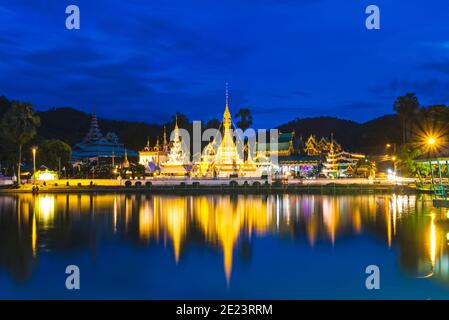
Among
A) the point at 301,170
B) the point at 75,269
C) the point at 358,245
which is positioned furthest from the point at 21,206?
the point at 301,170

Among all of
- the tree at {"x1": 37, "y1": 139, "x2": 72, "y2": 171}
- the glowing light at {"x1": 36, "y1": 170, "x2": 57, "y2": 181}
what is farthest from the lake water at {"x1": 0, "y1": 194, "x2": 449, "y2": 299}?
the tree at {"x1": 37, "y1": 139, "x2": 72, "y2": 171}

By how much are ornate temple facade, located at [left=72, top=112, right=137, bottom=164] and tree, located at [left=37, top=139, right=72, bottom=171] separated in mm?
17146

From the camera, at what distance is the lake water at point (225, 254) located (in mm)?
11070

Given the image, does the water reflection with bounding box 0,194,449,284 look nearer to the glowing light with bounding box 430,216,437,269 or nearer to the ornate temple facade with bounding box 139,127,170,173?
the glowing light with bounding box 430,216,437,269

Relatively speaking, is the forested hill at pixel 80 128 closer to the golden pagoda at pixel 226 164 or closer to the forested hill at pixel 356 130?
the forested hill at pixel 356 130

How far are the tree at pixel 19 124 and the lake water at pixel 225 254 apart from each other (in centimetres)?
2357

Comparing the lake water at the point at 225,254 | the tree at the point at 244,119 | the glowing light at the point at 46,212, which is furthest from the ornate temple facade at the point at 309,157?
the lake water at the point at 225,254

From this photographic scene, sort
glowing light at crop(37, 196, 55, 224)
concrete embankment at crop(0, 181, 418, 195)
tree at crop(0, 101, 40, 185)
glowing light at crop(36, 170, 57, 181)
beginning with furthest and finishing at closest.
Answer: glowing light at crop(36, 170, 57, 181) < tree at crop(0, 101, 40, 185) < concrete embankment at crop(0, 181, 418, 195) < glowing light at crop(37, 196, 55, 224)

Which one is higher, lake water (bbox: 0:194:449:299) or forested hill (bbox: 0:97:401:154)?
forested hill (bbox: 0:97:401:154)

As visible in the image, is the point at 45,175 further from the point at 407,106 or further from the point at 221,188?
the point at 407,106

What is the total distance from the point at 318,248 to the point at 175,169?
40264mm

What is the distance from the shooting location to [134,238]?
1741 cm

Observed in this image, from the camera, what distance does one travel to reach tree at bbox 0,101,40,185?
4625 cm

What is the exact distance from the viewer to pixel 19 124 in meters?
46.1
